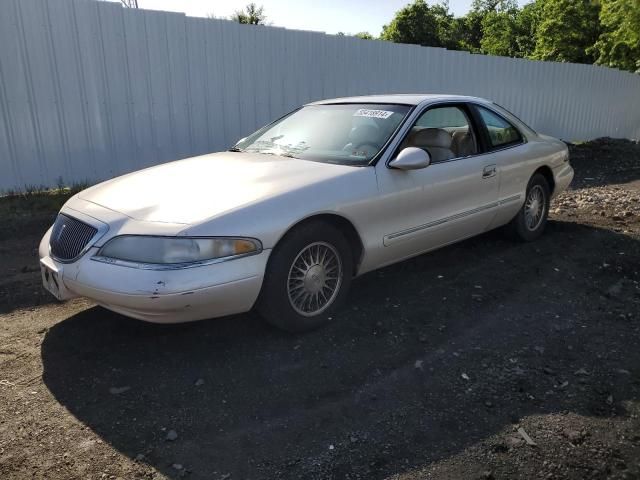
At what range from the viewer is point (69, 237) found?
11.7 feet

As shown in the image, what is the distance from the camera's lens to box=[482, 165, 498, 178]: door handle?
4.98m

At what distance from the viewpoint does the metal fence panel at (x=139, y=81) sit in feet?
23.9

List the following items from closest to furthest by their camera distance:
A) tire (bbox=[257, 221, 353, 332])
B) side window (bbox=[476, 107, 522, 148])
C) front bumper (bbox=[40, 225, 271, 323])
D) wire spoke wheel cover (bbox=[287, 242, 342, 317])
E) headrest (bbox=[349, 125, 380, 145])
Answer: front bumper (bbox=[40, 225, 271, 323])
tire (bbox=[257, 221, 353, 332])
wire spoke wheel cover (bbox=[287, 242, 342, 317])
headrest (bbox=[349, 125, 380, 145])
side window (bbox=[476, 107, 522, 148])

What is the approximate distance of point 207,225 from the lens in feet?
10.6

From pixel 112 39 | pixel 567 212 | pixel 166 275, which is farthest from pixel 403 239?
pixel 112 39

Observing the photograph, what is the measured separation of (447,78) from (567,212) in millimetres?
6513

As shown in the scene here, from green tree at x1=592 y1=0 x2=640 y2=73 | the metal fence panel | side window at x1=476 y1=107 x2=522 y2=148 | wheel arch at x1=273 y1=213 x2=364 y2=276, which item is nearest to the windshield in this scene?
wheel arch at x1=273 y1=213 x2=364 y2=276

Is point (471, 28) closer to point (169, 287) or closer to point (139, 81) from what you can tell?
point (139, 81)

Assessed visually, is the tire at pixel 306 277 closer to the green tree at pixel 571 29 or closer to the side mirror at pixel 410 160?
the side mirror at pixel 410 160

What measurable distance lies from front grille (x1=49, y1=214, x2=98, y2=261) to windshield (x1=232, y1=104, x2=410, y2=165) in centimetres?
164

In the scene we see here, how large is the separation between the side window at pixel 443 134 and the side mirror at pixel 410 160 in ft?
0.97

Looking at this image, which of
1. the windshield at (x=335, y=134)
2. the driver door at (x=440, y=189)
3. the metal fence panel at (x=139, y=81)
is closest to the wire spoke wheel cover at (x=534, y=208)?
the driver door at (x=440, y=189)

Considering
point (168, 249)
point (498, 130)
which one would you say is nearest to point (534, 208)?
point (498, 130)

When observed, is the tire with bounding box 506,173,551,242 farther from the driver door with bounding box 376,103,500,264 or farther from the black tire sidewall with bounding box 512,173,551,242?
the driver door with bounding box 376,103,500,264
